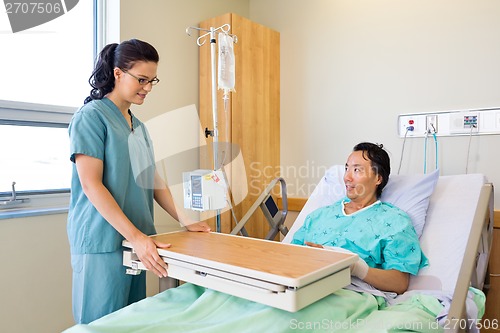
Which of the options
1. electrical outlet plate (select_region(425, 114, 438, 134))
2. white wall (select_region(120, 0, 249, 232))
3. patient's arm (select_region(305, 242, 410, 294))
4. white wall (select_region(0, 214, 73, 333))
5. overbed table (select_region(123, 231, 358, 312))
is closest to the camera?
overbed table (select_region(123, 231, 358, 312))

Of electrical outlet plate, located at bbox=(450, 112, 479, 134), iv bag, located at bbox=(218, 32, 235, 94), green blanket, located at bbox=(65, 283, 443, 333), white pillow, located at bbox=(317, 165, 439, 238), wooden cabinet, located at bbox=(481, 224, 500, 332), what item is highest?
iv bag, located at bbox=(218, 32, 235, 94)

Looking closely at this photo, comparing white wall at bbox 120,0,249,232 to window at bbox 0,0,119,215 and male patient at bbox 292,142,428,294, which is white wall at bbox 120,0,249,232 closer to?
window at bbox 0,0,119,215

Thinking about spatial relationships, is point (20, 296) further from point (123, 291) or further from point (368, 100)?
point (368, 100)

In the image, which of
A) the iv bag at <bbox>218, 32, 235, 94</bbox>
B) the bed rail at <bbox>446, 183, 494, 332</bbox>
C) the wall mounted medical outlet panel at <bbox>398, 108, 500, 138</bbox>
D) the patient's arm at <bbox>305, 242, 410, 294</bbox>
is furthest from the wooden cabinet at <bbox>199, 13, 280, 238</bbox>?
the bed rail at <bbox>446, 183, 494, 332</bbox>

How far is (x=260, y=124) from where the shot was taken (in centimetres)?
277

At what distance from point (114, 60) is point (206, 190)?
76 centimetres

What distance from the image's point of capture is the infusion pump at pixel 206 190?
192cm

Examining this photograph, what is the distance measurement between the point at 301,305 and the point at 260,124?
1.91 metres

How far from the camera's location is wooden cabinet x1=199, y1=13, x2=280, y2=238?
2.58 m

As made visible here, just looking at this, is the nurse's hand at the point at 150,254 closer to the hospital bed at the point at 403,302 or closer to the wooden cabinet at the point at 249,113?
the hospital bed at the point at 403,302

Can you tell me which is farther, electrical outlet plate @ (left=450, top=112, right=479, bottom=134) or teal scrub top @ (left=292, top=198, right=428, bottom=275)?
electrical outlet plate @ (left=450, top=112, right=479, bottom=134)

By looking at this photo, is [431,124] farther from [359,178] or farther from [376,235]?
[376,235]

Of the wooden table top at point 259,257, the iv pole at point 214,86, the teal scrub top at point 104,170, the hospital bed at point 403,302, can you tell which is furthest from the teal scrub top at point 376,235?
the teal scrub top at point 104,170

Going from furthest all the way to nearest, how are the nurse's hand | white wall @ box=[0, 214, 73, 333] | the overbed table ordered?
white wall @ box=[0, 214, 73, 333] → the nurse's hand → the overbed table
